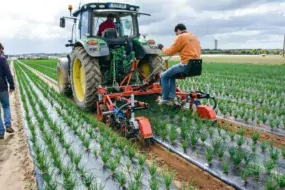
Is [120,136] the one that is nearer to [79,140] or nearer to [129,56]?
[79,140]

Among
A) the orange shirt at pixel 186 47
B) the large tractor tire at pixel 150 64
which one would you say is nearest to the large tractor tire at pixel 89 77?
the large tractor tire at pixel 150 64

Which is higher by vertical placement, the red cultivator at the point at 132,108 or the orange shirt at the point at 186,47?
the orange shirt at the point at 186,47

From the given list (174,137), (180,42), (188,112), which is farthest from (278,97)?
(174,137)

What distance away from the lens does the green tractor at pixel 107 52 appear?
5.36m

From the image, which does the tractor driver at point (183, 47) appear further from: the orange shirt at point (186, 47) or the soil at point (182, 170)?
the soil at point (182, 170)

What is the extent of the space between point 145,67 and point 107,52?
1.43 meters

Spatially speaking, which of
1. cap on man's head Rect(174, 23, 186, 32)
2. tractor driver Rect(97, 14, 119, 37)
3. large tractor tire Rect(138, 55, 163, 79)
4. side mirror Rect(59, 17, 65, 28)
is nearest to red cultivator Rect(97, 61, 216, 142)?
large tractor tire Rect(138, 55, 163, 79)

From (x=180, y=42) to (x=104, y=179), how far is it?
255 centimetres

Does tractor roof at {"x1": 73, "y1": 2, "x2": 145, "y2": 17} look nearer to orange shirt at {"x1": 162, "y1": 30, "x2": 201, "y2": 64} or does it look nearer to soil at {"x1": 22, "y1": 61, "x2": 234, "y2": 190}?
orange shirt at {"x1": 162, "y1": 30, "x2": 201, "y2": 64}

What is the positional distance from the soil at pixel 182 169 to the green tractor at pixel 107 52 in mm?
2048

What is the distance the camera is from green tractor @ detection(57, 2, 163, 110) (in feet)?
17.6

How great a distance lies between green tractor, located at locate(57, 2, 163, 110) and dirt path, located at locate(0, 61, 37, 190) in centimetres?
158

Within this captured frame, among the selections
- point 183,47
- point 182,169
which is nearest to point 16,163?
point 182,169

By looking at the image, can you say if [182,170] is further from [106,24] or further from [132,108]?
[106,24]
